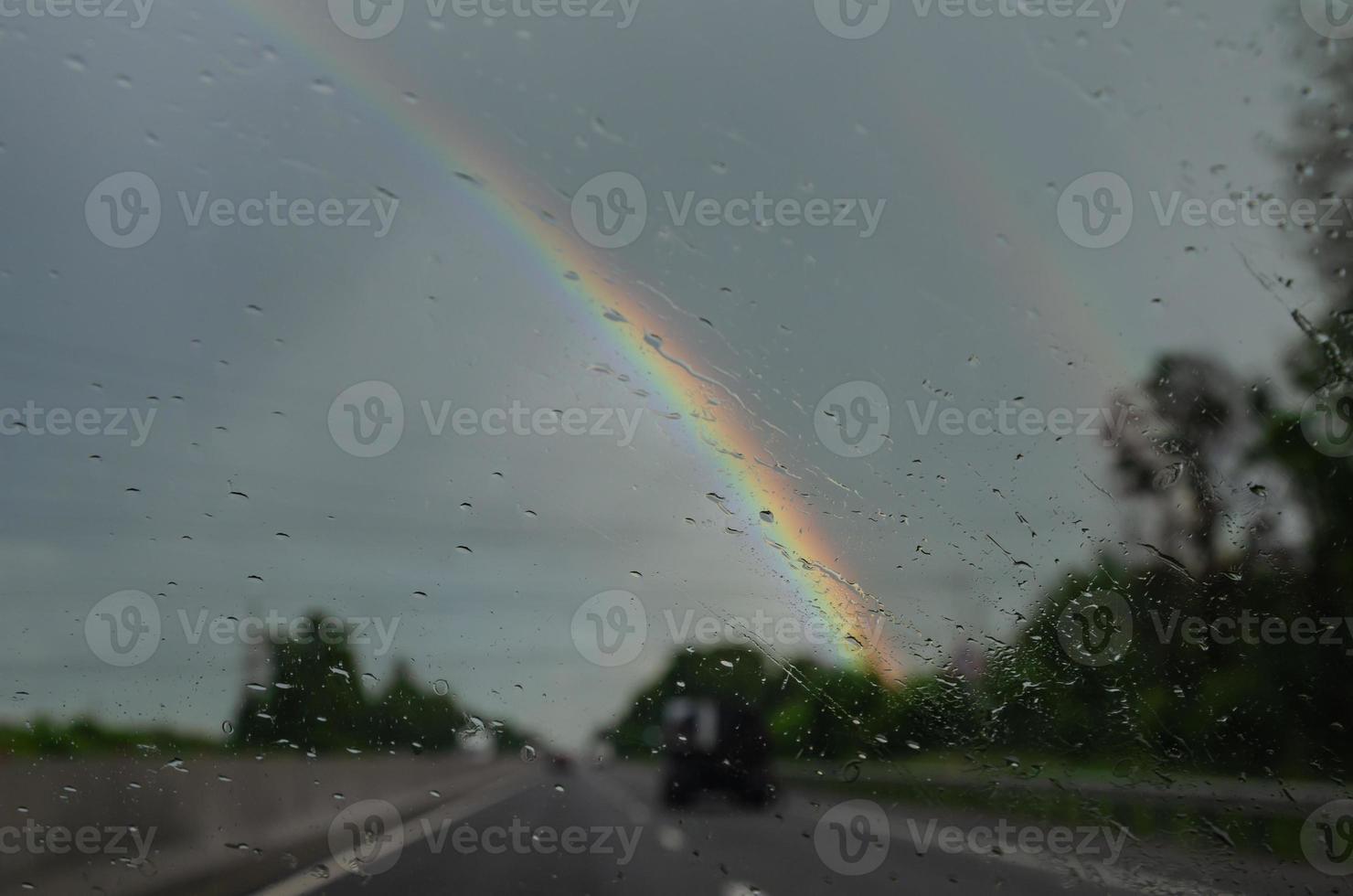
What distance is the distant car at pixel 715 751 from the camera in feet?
26.2

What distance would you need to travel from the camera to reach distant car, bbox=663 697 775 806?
797cm

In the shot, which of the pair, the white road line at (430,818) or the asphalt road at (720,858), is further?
the white road line at (430,818)

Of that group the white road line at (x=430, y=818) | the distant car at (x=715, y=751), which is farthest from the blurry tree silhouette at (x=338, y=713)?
the distant car at (x=715, y=751)

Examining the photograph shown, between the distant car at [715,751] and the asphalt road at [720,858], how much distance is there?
0.52ft

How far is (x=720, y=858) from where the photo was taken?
34.3ft

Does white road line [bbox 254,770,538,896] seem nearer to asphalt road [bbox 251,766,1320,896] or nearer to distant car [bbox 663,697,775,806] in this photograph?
asphalt road [bbox 251,766,1320,896]

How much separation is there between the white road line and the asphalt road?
0.13 feet

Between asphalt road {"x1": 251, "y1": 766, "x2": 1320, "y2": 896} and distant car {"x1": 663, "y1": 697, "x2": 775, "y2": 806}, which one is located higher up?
distant car {"x1": 663, "y1": 697, "x2": 775, "y2": 806}

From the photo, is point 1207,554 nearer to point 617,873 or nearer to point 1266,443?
point 1266,443

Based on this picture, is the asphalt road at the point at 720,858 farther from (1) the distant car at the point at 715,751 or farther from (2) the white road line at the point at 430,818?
(1) the distant car at the point at 715,751

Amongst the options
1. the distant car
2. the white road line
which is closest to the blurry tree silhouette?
the white road line

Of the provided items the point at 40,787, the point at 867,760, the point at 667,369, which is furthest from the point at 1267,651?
the point at 40,787

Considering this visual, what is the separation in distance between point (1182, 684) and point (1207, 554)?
89 centimetres

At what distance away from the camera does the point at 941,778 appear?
7641 millimetres
